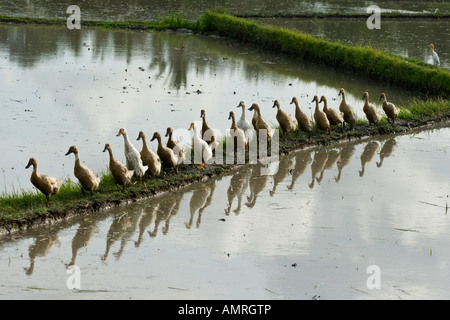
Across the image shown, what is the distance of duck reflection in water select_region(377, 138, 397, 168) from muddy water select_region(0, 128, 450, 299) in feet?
2.93

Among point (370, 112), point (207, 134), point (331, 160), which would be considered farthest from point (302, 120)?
point (207, 134)

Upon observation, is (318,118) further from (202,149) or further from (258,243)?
(258,243)

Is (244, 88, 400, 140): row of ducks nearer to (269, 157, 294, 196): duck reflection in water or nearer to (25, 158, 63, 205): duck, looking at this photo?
(269, 157, 294, 196): duck reflection in water

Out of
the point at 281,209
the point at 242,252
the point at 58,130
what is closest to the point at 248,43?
the point at 58,130

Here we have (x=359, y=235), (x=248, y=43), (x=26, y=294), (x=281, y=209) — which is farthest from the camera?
(x=248, y=43)

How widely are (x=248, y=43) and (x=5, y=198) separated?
14080mm

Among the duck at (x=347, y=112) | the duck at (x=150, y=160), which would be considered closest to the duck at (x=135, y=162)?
the duck at (x=150, y=160)

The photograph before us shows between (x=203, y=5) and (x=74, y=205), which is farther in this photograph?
(x=203, y=5)

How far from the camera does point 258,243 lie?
8008mm

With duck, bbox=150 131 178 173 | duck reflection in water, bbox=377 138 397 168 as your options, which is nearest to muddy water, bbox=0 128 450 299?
duck, bbox=150 131 178 173
